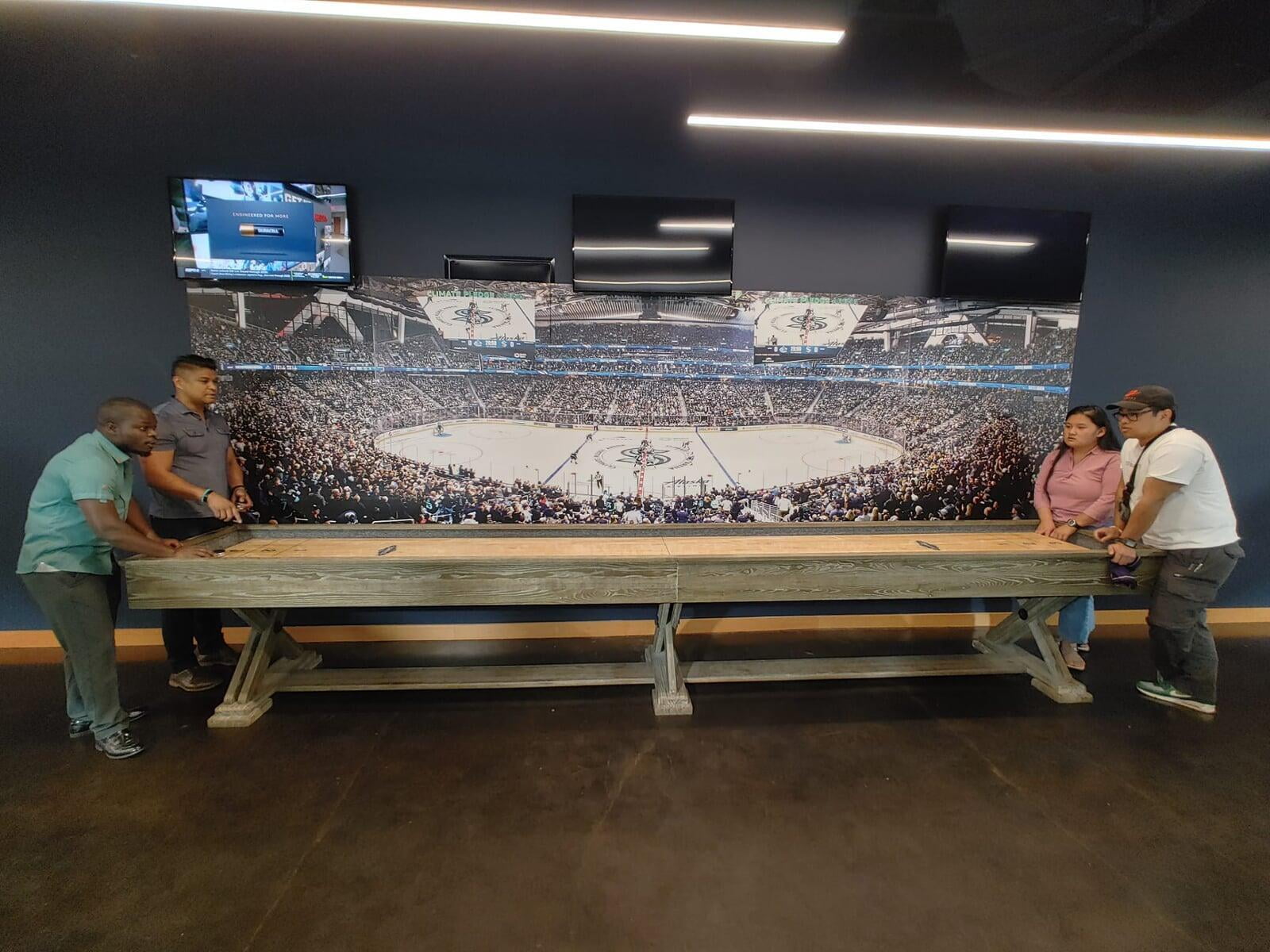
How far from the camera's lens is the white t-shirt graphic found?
8.82 ft

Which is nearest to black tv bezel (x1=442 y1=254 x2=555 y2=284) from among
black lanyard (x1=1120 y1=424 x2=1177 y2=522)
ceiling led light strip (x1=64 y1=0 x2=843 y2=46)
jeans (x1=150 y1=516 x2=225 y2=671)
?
ceiling led light strip (x1=64 y1=0 x2=843 y2=46)

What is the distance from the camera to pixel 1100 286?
145 inches

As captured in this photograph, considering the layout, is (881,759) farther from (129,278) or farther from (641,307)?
(129,278)

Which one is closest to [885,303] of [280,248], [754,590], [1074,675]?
[754,590]

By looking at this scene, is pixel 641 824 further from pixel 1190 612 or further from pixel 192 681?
pixel 1190 612

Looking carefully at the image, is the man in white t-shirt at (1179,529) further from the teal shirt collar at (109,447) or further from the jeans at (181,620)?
the jeans at (181,620)

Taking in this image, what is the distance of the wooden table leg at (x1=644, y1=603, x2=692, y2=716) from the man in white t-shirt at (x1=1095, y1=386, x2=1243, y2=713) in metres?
2.26

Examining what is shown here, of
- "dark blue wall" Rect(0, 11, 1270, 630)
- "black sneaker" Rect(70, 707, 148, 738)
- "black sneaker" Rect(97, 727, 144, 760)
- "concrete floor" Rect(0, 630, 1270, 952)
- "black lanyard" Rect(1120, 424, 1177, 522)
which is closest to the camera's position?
"concrete floor" Rect(0, 630, 1270, 952)

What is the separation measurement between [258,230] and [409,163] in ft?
3.02

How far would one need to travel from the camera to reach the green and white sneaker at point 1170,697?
115 inches

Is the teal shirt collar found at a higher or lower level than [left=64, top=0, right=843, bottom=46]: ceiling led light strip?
lower

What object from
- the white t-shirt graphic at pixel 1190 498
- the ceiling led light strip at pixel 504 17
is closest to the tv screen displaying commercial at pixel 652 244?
the ceiling led light strip at pixel 504 17

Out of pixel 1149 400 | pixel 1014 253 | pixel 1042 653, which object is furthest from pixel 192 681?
pixel 1014 253

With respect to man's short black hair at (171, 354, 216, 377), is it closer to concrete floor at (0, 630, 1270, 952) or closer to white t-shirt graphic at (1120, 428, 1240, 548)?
concrete floor at (0, 630, 1270, 952)
